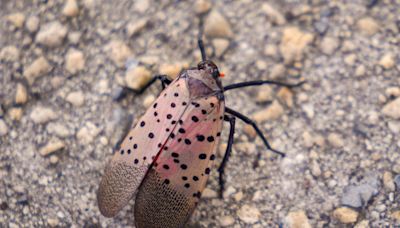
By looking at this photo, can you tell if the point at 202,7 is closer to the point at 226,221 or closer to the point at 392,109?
the point at 392,109

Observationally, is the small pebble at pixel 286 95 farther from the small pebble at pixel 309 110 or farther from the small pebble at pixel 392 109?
the small pebble at pixel 392 109

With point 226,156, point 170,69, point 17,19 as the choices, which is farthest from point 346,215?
point 17,19

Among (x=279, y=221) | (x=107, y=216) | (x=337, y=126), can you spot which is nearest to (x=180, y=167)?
(x=107, y=216)

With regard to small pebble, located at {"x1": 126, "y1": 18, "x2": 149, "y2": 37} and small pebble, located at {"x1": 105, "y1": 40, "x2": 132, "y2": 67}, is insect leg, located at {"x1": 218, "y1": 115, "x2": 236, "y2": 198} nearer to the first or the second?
small pebble, located at {"x1": 105, "y1": 40, "x2": 132, "y2": 67}

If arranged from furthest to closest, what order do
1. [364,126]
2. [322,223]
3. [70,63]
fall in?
[70,63] < [364,126] < [322,223]

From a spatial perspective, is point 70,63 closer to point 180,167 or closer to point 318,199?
point 180,167

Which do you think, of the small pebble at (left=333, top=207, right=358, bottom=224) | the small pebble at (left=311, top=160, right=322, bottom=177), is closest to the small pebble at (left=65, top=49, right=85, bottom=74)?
the small pebble at (left=311, top=160, right=322, bottom=177)
